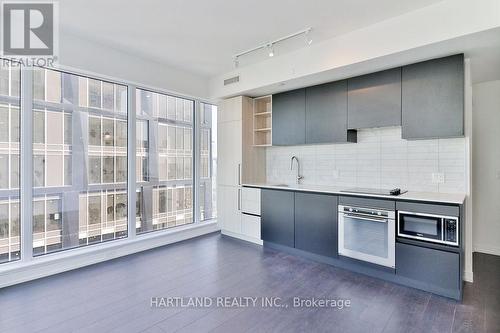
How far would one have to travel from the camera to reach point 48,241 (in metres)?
3.27

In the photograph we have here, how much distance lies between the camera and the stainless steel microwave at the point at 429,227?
2.57 meters

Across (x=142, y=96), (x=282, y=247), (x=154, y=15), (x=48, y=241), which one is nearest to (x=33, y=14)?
(x=154, y=15)

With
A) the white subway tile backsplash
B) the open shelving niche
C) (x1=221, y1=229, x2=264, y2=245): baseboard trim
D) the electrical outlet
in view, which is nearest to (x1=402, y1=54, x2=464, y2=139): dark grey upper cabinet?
the white subway tile backsplash

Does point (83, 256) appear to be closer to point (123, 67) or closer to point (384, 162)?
point (123, 67)

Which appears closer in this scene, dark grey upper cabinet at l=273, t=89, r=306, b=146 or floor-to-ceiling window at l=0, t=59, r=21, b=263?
floor-to-ceiling window at l=0, t=59, r=21, b=263

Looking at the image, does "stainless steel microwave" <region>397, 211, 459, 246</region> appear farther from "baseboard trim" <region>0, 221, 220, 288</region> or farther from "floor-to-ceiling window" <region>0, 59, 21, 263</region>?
"floor-to-ceiling window" <region>0, 59, 21, 263</region>

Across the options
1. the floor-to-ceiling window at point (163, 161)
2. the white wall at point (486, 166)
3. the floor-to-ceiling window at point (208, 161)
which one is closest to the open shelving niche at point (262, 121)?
the floor-to-ceiling window at point (208, 161)

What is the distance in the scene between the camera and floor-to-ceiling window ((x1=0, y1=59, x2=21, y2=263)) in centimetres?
291

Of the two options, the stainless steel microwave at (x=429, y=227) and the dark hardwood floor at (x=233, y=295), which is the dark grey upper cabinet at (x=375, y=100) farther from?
the dark hardwood floor at (x=233, y=295)

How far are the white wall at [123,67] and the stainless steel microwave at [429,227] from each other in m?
3.71

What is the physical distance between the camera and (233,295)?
267 cm

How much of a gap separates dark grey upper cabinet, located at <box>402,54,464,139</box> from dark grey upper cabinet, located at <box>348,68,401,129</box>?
0.09 m

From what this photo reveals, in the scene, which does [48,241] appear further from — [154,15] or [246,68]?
[246,68]

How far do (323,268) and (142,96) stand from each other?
12.0 feet
